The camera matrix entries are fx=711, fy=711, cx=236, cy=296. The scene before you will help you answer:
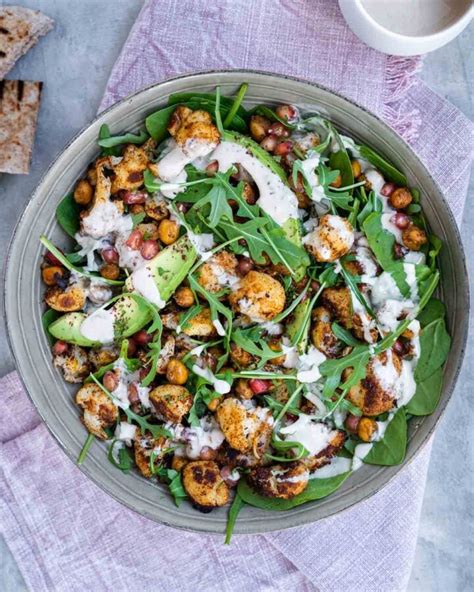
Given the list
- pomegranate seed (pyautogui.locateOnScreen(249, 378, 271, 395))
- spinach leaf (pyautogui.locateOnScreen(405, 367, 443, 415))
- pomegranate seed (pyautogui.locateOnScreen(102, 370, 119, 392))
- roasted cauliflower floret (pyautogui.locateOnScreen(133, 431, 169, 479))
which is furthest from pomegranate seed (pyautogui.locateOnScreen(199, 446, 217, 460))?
spinach leaf (pyautogui.locateOnScreen(405, 367, 443, 415))

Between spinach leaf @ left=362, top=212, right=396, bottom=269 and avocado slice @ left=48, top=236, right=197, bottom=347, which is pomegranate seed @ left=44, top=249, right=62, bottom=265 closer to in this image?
avocado slice @ left=48, top=236, right=197, bottom=347

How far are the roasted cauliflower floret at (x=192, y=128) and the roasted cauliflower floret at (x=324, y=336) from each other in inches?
26.8

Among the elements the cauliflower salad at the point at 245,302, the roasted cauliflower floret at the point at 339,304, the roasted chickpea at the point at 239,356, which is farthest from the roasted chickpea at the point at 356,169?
the roasted chickpea at the point at 239,356

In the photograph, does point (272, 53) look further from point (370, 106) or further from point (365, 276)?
point (365, 276)

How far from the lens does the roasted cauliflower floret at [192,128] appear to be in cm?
232

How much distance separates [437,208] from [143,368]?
1.16 m

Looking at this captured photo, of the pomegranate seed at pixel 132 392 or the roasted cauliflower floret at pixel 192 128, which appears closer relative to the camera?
the roasted cauliflower floret at pixel 192 128

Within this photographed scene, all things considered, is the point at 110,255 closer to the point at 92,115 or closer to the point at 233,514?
the point at 92,115

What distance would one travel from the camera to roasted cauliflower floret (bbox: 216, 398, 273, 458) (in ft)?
7.95

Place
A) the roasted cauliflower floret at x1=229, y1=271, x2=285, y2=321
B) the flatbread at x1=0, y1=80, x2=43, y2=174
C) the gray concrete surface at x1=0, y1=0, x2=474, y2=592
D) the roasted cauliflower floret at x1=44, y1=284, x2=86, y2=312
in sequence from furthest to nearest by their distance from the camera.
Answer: the gray concrete surface at x1=0, y1=0, x2=474, y2=592, the flatbread at x1=0, y1=80, x2=43, y2=174, the roasted cauliflower floret at x1=44, y1=284, x2=86, y2=312, the roasted cauliflower floret at x1=229, y1=271, x2=285, y2=321

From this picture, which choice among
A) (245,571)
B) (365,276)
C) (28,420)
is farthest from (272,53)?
(245,571)

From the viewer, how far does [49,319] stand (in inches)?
100

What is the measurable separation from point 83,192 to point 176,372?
0.71 metres

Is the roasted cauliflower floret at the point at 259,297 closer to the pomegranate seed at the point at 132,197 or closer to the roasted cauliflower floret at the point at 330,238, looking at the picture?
the roasted cauliflower floret at the point at 330,238
